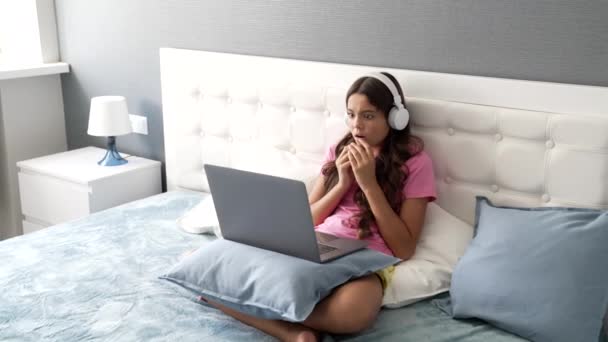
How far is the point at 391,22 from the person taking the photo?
86.5 inches

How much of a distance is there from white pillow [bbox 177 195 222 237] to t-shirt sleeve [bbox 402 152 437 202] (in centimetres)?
66

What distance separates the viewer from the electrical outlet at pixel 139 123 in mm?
3010

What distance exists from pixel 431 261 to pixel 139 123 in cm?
163

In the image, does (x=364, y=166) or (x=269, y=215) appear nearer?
(x=269, y=215)

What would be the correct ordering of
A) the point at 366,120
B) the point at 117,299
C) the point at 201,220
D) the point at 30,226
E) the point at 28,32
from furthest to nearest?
the point at 28,32 → the point at 30,226 → the point at 201,220 → the point at 366,120 → the point at 117,299

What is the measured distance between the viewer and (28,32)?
126 inches

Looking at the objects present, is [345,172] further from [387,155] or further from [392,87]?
[392,87]

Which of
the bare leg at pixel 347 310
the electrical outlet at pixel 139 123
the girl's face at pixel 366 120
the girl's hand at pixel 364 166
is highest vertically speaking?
the girl's face at pixel 366 120

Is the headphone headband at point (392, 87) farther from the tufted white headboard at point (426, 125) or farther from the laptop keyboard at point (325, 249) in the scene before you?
the laptop keyboard at point (325, 249)

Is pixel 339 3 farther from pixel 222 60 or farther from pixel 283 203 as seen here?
pixel 283 203

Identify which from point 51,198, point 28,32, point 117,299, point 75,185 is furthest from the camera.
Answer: point 28,32

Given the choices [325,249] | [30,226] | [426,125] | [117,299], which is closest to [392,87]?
[426,125]

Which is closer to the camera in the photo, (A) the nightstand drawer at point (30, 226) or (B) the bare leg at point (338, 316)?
(B) the bare leg at point (338, 316)

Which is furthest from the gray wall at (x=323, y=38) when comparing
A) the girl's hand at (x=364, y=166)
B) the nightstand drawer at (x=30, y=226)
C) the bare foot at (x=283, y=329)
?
the bare foot at (x=283, y=329)
